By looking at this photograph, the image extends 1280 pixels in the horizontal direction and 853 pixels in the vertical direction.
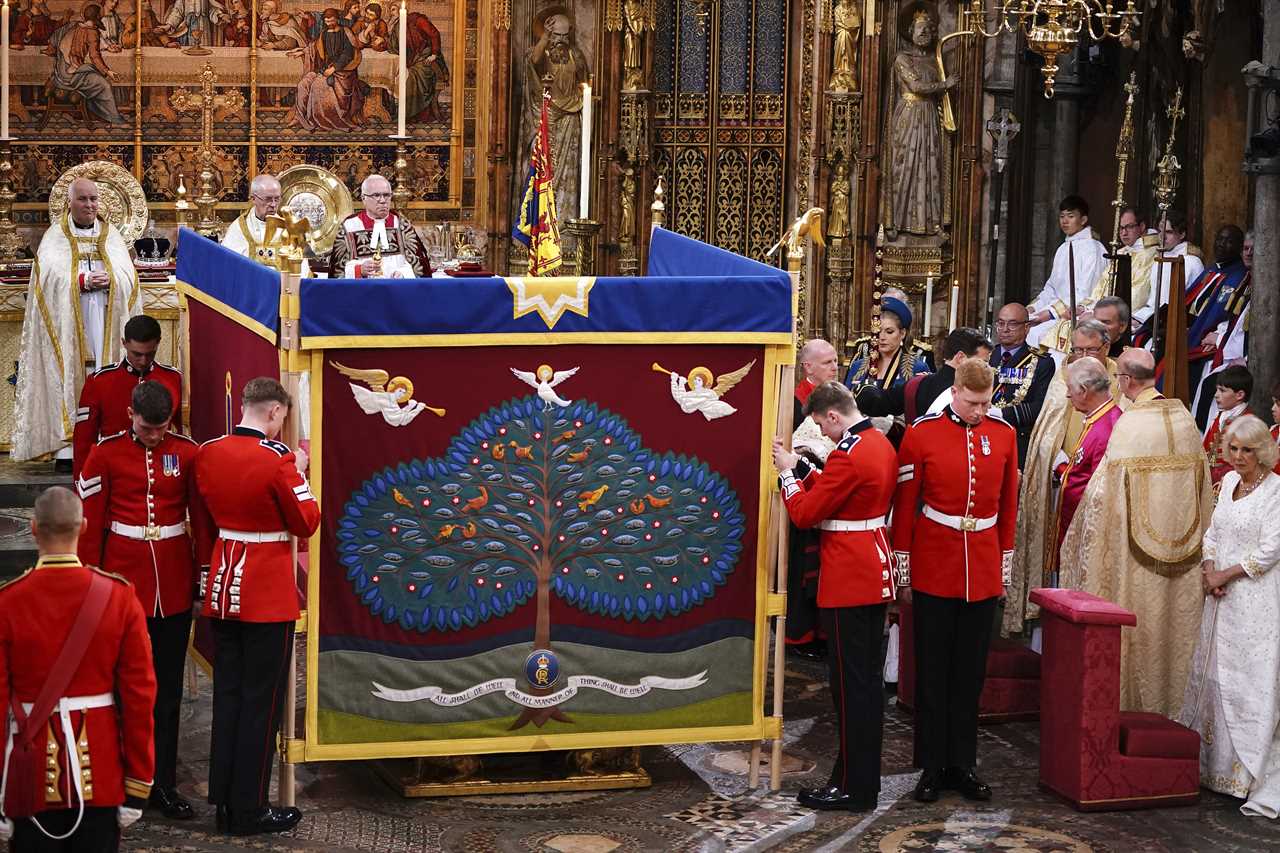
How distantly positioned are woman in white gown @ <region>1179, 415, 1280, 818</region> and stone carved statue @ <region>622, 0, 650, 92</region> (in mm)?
8194

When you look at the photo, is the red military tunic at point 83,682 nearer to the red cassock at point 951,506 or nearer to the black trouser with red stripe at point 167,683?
the black trouser with red stripe at point 167,683

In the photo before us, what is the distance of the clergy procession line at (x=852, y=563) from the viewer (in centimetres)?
541

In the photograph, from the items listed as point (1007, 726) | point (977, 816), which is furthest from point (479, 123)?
point (977, 816)

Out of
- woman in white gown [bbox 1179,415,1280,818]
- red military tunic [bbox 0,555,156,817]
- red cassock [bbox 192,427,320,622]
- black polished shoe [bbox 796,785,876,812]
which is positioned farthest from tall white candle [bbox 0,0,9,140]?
woman in white gown [bbox 1179,415,1280,818]

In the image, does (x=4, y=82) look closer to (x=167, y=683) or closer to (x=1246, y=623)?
(x=167, y=683)

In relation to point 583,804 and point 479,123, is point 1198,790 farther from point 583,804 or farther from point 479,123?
point 479,123

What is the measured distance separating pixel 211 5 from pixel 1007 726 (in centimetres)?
896

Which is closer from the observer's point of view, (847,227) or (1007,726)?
(1007,726)

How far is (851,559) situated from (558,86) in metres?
8.49

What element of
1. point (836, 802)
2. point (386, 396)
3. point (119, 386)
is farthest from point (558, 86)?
point (836, 802)

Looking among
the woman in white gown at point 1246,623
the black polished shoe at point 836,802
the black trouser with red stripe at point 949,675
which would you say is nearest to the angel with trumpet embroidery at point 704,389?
the black trouser with red stripe at point 949,675

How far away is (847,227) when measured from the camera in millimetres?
15070

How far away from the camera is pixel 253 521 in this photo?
6.69 metres

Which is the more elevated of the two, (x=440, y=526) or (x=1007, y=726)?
(x=440, y=526)
